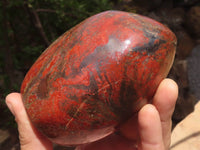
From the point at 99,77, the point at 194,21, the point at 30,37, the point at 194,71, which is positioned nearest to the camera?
the point at 99,77

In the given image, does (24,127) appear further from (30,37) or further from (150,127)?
(30,37)

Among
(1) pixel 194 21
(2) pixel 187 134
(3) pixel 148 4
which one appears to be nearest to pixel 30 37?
(2) pixel 187 134

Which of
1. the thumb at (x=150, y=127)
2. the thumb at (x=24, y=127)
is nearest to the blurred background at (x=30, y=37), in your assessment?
the thumb at (x=24, y=127)

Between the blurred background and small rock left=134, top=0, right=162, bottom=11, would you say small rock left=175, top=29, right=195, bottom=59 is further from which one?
small rock left=134, top=0, right=162, bottom=11

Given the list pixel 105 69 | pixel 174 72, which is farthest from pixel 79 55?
pixel 174 72

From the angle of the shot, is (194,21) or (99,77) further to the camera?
(194,21)

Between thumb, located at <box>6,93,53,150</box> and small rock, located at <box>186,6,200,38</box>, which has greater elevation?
thumb, located at <box>6,93,53,150</box>

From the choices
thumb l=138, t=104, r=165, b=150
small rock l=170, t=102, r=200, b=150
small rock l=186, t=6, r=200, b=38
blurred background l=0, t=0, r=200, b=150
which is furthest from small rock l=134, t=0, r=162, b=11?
thumb l=138, t=104, r=165, b=150
